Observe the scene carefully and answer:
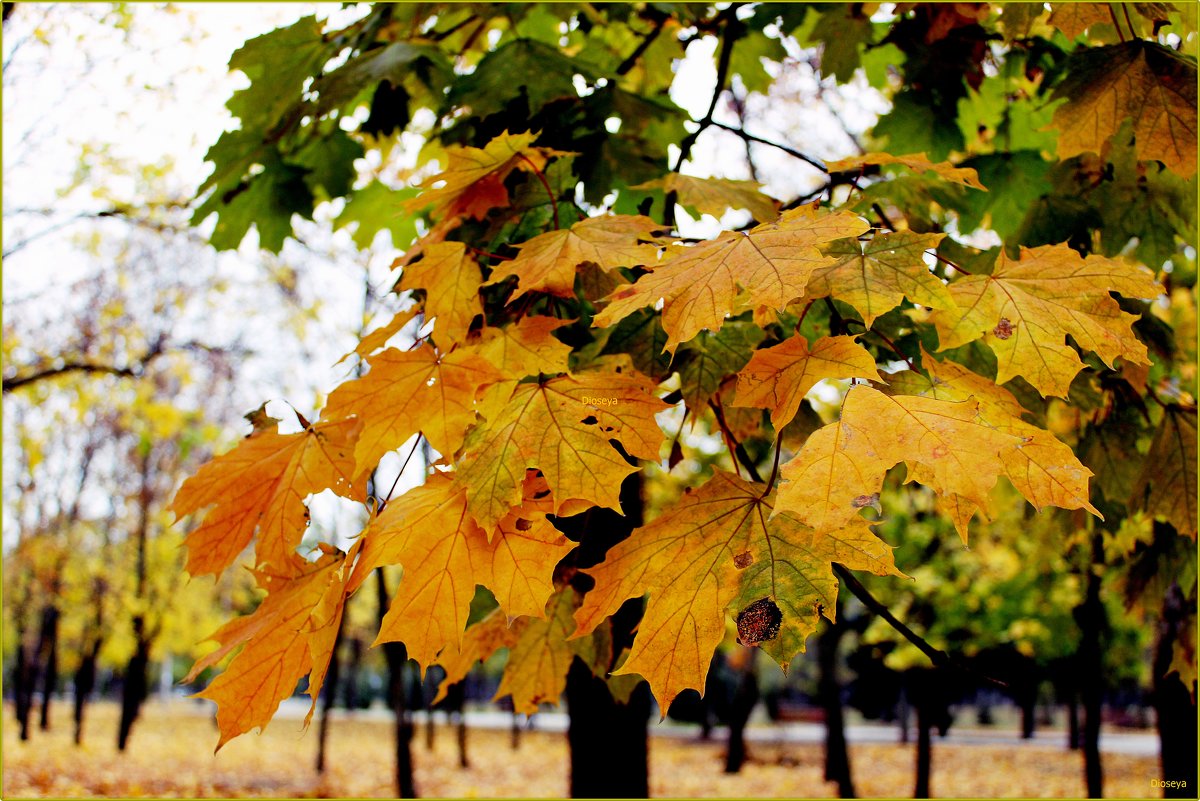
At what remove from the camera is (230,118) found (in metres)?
2.73

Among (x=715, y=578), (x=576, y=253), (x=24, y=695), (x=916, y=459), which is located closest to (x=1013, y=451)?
(x=916, y=459)

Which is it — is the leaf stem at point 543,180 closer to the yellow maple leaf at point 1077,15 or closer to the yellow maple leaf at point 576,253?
the yellow maple leaf at point 576,253

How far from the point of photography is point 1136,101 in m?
1.98

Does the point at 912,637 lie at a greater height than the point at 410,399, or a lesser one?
lesser

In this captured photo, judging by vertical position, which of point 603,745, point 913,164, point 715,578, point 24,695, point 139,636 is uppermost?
point 913,164

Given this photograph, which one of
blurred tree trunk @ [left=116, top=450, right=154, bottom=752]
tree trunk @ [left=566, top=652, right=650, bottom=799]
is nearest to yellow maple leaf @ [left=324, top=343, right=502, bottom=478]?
tree trunk @ [left=566, top=652, right=650, bottom=799]

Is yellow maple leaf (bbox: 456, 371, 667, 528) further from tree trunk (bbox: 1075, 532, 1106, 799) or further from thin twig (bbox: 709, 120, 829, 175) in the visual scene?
tree trunk (bbox: 1075, 532, 1106, 799)

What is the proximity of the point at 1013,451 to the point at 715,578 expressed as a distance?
496 mm

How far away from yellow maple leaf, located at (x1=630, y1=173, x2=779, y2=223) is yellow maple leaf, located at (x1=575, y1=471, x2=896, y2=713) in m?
0.73

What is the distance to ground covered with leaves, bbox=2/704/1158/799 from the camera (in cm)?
1141

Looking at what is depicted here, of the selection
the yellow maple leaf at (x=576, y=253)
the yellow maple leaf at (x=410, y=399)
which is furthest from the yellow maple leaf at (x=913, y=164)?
the yellow maple leaf at (x=410, y=399)

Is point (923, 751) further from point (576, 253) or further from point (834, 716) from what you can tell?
point (576, 253)

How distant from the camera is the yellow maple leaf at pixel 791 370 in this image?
4.41ft

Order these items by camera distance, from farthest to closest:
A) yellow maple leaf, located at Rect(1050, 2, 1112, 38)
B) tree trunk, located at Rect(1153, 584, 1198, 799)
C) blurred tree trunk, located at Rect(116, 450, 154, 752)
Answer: blurred tree trunk, located at Rect(116, 450, 154, 752) < tree trunk, located at Rect(1153, 584, 1198, 799) < yellow maple leaf, located at Rect(1050, 2, 1112, 38)
